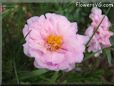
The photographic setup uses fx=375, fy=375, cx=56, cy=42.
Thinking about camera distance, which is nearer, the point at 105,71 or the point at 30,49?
the point at 30,49

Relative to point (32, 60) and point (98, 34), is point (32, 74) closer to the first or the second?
point (32, 60)

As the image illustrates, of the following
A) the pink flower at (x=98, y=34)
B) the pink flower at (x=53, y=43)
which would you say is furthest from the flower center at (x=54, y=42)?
the pink flower at (x=98, y=34)

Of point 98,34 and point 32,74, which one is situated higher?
point 98,34

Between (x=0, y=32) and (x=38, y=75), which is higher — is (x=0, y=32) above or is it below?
above

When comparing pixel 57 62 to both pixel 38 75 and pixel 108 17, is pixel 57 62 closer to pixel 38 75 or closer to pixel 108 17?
pixel 38 75

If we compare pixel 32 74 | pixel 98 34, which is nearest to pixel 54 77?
pixel 32 74

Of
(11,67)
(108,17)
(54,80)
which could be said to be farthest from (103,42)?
(11,67)
